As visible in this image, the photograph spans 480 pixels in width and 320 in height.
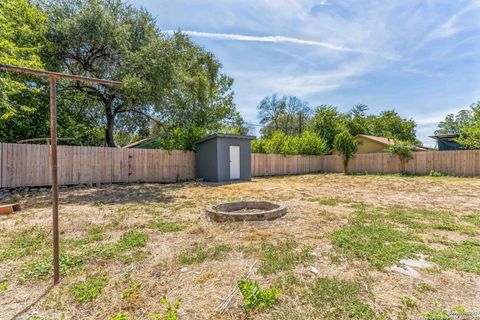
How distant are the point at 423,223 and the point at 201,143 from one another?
32.3 ft

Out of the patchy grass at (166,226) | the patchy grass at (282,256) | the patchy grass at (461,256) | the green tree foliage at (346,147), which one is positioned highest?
the green tree foliage at (346,147)

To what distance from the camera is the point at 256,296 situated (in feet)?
6.31

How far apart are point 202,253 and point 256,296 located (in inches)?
43.9

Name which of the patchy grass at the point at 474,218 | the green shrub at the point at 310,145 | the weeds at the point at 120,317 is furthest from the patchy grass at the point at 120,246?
the green shrub at the point at 310,145

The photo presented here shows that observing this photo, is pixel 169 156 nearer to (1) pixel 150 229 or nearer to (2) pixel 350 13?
(1) pixel 150 229

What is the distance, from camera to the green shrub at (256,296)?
6.07 feet

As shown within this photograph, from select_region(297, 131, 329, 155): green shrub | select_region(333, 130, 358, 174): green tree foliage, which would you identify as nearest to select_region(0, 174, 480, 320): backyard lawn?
select_region(333, 130, 358, 174): green tree foliage

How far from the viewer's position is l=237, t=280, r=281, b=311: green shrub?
1.85m

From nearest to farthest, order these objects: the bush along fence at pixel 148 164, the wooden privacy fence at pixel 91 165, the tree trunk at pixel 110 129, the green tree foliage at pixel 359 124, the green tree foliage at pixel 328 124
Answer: the wooden privacy fence at pixel 91 165 → the bush along fence at pixel 148 164 → the tree trunk at pixel 110 129 → the green tree foliage at pixel 328 124 → the green tree foliage at pixel 359 124

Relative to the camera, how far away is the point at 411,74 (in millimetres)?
14031

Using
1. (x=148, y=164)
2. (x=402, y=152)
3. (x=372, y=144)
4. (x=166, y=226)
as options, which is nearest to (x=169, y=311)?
(x=166, y=226)

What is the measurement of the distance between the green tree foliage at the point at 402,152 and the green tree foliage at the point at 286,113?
15015 mm

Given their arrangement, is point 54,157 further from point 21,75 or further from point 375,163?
point 375,163

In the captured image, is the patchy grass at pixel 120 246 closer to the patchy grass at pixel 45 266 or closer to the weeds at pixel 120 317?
the patchy grass at pixel 45 266
